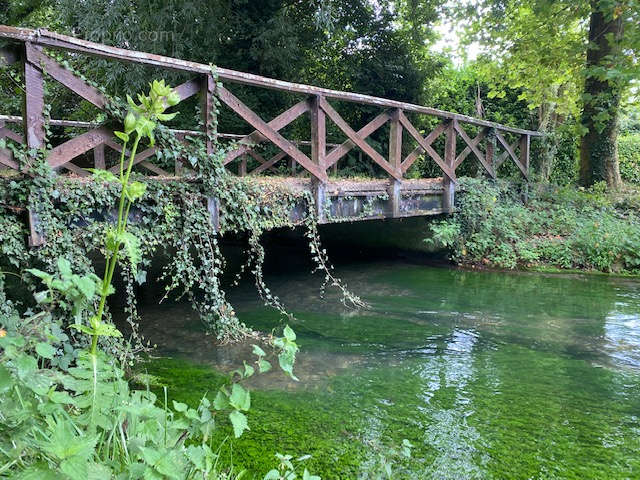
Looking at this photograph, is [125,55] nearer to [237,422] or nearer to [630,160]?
[237,422]

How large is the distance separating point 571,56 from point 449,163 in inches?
175

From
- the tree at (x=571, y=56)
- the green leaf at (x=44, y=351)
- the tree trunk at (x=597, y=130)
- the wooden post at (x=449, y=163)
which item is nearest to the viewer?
the green leaf at (x=44, y=351)

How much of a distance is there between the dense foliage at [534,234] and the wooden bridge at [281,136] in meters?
0.56

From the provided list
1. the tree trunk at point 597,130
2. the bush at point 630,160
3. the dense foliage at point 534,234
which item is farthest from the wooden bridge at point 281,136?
the bush at point 630,160

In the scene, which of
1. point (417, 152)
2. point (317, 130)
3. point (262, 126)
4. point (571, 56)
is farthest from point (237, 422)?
point (571, 56)

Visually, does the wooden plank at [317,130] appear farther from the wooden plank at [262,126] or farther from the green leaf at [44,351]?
the green leaf at [44,351]

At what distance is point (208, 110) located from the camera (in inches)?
169

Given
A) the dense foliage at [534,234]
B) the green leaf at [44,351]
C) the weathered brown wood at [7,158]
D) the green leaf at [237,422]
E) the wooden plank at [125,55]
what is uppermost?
the wooden plank at [125,55]

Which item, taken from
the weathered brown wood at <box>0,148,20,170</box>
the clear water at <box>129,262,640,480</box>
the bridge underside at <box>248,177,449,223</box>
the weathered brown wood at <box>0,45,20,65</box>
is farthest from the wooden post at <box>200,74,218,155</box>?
the clear water at <box>129,262,640,480</box>

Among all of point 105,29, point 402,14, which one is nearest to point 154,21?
point 105,29

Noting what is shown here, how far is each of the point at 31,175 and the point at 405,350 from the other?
3.41 metres

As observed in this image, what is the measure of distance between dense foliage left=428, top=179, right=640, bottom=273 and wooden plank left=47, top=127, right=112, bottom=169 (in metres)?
5.66

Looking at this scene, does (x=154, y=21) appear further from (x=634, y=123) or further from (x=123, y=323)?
(x=634, y=123)

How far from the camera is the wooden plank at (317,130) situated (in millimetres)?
5449
